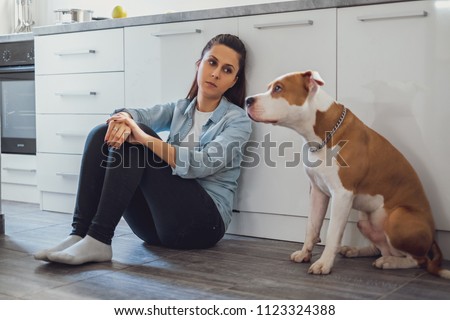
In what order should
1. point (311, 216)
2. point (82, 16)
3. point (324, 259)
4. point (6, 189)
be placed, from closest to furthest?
point (324, 259) → point (311, 216) → point (82, 16) → point (6, 189)

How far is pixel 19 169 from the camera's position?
3768 millimetres

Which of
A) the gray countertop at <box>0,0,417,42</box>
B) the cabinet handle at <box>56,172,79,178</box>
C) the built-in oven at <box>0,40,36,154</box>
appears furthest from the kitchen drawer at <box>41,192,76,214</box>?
the gray countertop at <box>0,0,417,42</box>

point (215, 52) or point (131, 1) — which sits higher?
point (131, 1)

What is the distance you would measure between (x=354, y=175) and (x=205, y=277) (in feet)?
1.92

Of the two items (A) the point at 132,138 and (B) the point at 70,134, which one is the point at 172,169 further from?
(B) the point at 70,134

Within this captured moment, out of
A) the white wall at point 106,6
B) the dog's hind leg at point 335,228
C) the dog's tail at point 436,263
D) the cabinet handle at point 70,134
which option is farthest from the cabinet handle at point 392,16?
the cabinet handle at point 70,134

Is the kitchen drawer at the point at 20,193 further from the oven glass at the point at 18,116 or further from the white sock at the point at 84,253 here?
the white sock at the point at 84,253

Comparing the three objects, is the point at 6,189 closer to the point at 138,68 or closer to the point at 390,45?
the point at 138,68

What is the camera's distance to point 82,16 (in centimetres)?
356

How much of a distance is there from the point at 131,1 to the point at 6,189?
139cm

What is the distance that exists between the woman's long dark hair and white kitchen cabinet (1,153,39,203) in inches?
58.8

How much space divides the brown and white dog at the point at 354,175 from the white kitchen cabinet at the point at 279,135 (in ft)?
1.21

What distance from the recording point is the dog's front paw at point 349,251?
2301mm
